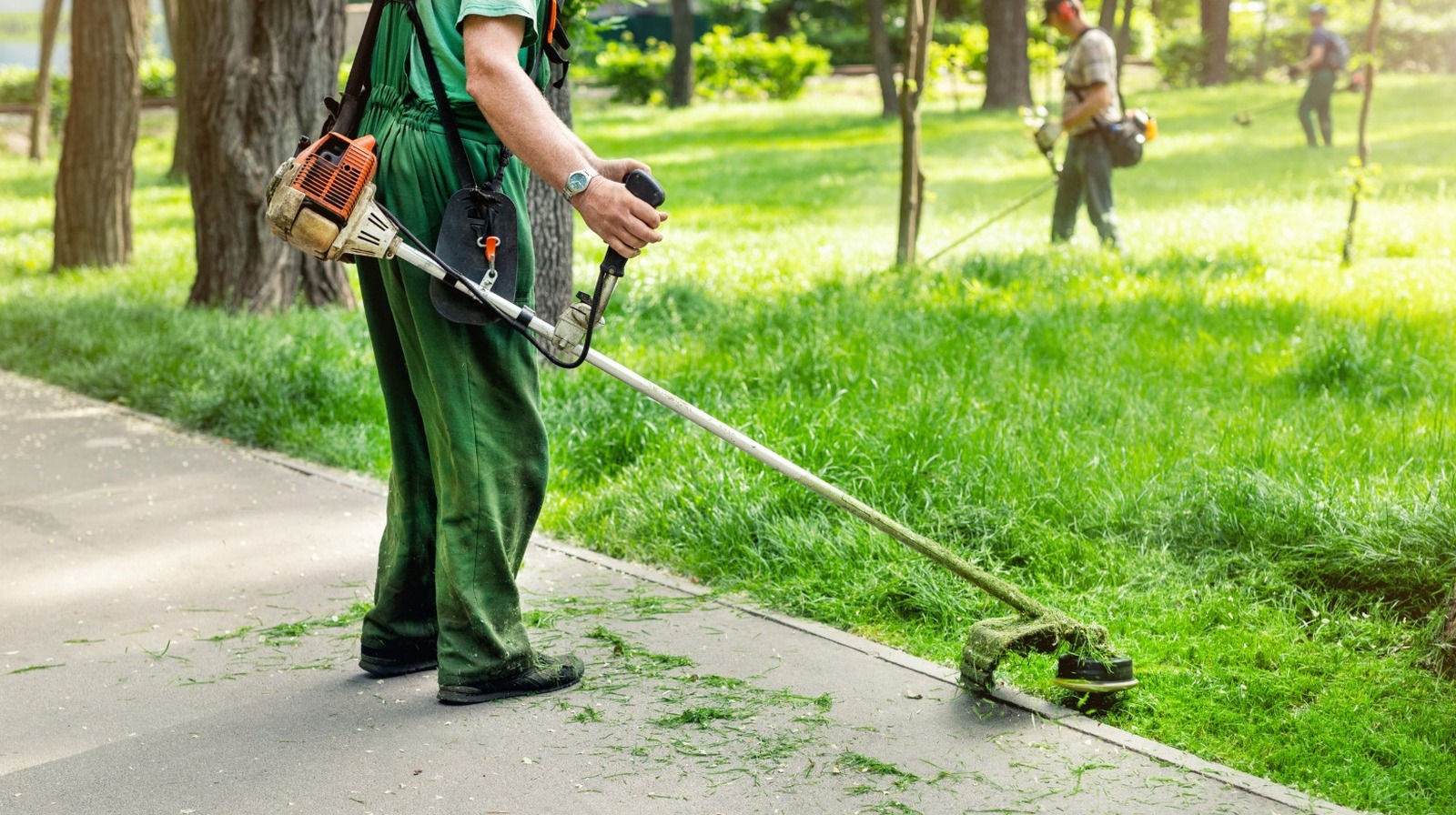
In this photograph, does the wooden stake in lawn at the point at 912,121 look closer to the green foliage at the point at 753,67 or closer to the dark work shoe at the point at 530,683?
the dark work shoe at the point at 530,683

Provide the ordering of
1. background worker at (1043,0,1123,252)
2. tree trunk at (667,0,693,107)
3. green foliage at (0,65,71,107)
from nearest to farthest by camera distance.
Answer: background worker at (1043,0,1123,252) < tree trunk at (667,0,693,107) < green foliage at (0,65,71,107)

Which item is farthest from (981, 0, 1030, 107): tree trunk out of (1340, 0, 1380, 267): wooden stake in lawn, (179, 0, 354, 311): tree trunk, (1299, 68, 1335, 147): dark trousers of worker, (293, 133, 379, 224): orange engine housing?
(293, 133, 379, 224): orange engine housing

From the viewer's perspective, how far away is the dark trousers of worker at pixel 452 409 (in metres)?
3.55

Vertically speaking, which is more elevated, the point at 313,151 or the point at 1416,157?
the point at 313,151

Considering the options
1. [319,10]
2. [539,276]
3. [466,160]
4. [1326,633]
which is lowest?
[1326,633]

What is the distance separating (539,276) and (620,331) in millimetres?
831

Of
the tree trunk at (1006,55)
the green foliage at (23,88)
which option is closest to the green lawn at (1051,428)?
the tree trunk at (1006,55)

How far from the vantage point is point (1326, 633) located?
4.11 m

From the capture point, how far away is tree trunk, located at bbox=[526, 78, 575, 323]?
23.7 ft

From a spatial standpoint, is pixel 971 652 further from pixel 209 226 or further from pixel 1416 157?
pixel 1416 157

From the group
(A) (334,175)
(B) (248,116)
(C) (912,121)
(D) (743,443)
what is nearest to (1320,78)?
(C) (912,121)

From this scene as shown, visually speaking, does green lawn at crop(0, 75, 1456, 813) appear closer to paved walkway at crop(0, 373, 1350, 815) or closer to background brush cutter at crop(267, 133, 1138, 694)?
background brush cutter at crop(267, 133, 1138, 694)

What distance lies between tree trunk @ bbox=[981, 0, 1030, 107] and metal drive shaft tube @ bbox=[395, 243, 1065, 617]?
912 inches

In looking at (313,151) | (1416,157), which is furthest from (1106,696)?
(1416,157)
